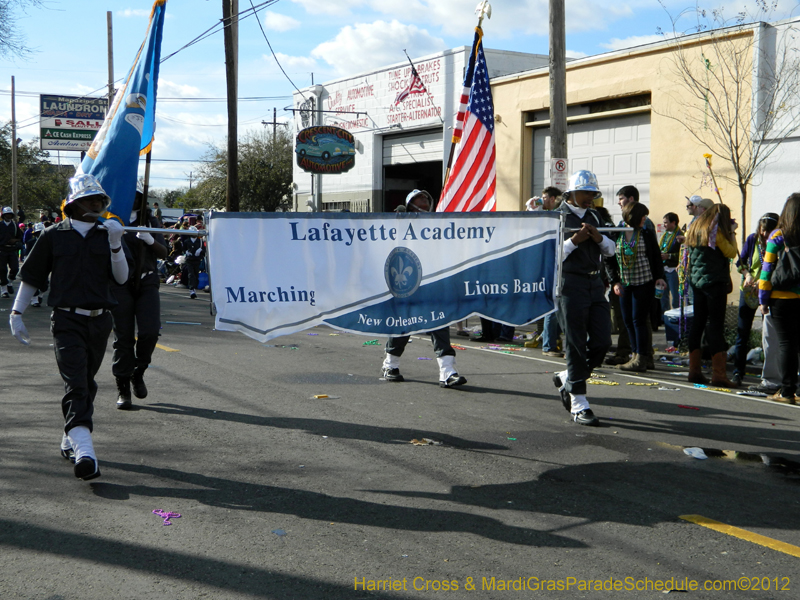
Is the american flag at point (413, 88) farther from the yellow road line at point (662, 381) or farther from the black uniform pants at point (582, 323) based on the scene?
the black uniform pants at point (582, 323)

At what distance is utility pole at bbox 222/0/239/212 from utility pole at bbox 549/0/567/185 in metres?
10.9

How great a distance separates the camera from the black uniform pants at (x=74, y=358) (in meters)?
5.30

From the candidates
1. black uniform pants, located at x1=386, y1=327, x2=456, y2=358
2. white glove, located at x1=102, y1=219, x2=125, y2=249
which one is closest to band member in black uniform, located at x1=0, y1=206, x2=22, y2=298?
black uniform pants, located at x1=386, y1=327, x2=456, y2=358

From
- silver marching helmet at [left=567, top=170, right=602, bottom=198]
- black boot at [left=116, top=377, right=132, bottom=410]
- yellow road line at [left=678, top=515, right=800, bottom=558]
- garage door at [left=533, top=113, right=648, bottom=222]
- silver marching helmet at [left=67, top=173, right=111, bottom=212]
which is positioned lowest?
yellow road line at [left=678, top=515, right=800, bottom=558]

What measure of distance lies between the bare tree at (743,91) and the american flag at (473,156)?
21.6 feet

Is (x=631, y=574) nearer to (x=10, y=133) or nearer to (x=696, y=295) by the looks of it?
(x=696, y=295)

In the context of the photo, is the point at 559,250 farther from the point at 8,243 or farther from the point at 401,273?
the point at 8,243

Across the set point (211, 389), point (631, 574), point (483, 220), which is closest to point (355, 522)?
point (631, 574)

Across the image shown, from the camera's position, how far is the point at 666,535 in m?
4.43

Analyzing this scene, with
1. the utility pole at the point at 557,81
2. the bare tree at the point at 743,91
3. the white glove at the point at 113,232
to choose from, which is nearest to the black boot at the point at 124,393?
the white glove at the point at 113,232

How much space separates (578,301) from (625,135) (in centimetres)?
Answer: 1317

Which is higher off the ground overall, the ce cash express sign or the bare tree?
the ce cash express sign

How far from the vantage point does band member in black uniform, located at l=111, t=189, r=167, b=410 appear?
7.19 m

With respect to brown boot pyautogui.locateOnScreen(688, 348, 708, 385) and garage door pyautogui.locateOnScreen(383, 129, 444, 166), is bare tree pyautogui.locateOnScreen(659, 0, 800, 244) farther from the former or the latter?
garage door pyautogui.locateOnScreen(383, 129, 444, 166)
